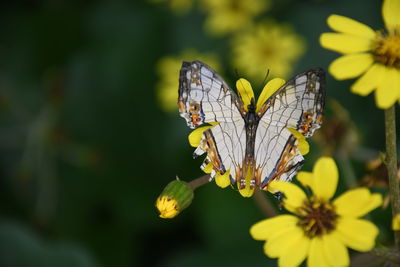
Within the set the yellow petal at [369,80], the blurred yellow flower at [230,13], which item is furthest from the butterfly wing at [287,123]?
the blurred yellow flower at [230,13]

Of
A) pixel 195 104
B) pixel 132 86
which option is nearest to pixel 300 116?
pixel 195 104

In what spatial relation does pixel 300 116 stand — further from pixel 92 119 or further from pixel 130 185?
pixel 92 119

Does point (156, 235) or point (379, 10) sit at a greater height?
point (379, 10)

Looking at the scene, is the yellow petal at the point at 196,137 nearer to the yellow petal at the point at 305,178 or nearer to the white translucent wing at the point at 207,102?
the white translucent wing at the point at 207,102

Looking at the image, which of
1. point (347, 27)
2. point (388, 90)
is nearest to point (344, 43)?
point (347, 27)

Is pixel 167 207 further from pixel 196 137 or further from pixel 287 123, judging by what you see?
pixel 287 123

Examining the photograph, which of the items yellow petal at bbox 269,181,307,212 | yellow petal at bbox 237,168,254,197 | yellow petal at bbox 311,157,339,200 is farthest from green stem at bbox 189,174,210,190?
yellow petal at bbox 311,157,339,200
